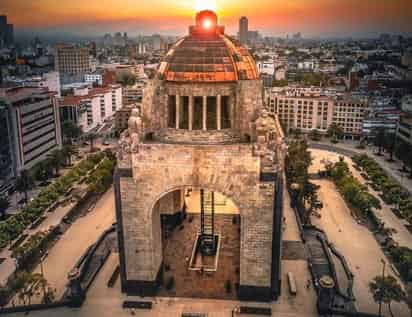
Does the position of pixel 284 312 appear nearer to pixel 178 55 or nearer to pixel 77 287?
pixel 77 287

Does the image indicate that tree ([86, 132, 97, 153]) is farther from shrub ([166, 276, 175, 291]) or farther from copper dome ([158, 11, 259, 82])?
copper dome ([158, 11, 259, 82])

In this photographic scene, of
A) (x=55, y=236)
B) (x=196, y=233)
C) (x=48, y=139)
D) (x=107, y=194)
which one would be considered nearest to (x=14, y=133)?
(x=48, y=139)

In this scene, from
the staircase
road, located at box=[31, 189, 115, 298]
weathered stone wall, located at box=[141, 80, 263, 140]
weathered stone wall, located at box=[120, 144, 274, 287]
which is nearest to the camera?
weathered stone wall, located at box=[120, 144, 274, 287]

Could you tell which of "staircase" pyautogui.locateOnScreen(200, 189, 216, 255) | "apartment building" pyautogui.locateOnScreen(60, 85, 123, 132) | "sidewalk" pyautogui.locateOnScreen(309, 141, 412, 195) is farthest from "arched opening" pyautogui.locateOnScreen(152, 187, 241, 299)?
"apartment building" pyautogui.locateOnScreen(60, 85, 123, 132)

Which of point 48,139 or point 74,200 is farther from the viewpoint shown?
point 48,139

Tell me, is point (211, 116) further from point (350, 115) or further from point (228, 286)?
point (350, 115)

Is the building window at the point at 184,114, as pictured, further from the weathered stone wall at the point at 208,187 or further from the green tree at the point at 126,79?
the green tree at the point at 126,79

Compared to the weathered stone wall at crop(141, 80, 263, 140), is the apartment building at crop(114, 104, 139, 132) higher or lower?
lower
